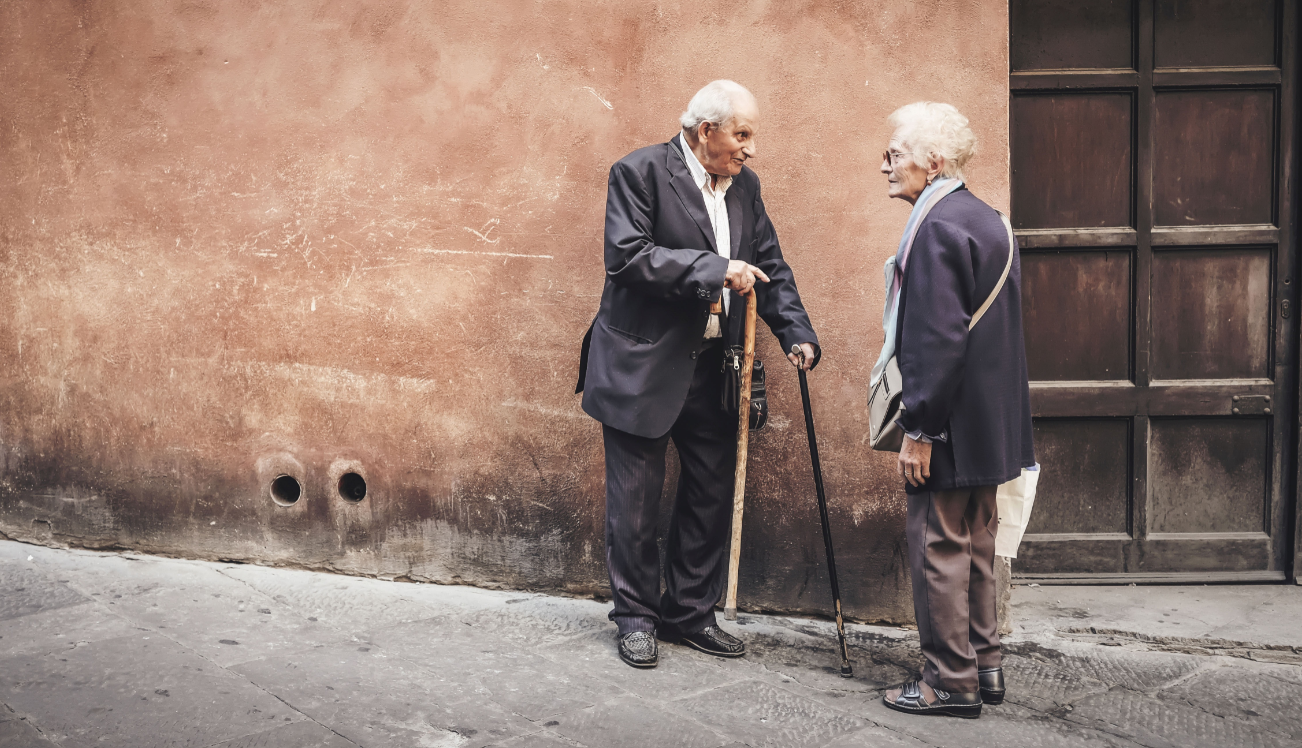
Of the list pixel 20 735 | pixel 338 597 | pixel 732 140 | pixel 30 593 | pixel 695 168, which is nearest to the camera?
pixel 20 735

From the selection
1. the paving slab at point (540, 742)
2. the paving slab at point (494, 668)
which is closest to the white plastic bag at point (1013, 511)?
the paving slab at point (494, 668)

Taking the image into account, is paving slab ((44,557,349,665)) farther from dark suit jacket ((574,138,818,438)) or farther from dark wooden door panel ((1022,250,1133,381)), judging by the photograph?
dark wooden door panel ((1022,250,1133,381))

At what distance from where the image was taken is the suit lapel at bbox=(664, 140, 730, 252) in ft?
10.7

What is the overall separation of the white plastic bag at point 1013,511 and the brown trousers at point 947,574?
11 centimetres

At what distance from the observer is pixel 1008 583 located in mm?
3588

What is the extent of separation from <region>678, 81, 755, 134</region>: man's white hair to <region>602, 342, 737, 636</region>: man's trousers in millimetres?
720

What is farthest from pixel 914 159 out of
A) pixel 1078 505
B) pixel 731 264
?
pixel 1078 505

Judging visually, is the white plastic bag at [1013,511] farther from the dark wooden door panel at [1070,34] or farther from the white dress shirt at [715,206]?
the dark wooden door panel at [1070,34]

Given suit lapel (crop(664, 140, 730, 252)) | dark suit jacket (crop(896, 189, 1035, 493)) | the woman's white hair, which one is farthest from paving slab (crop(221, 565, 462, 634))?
the woman's white hair

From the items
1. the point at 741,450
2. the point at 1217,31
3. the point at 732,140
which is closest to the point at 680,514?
the point at 741,450

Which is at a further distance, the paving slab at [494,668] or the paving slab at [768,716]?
the paving slab at [494,668]

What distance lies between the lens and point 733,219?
3350 millimetres

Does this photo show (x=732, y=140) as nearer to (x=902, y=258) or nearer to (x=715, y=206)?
(x=715, y=206)

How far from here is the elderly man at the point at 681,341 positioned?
3.16 metres
